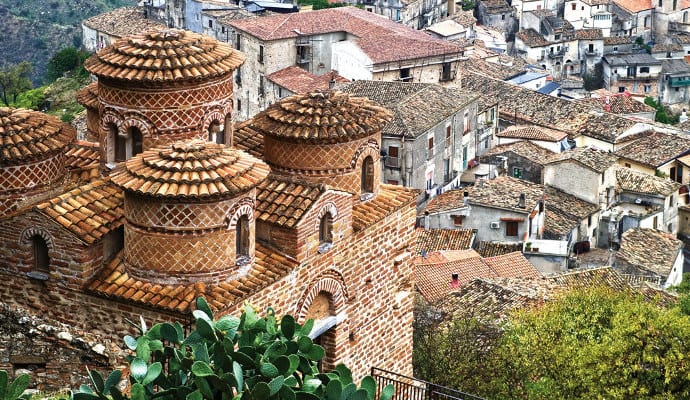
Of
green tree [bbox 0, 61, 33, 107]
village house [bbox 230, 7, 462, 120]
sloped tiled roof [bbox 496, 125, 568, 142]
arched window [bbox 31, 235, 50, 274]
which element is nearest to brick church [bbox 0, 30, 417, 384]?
arched window [bbox 31, 235, 50, 274]

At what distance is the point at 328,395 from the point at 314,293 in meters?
7.63

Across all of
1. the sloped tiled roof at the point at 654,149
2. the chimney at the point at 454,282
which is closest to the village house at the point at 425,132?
the sloped tiled roof at the point at 654,149

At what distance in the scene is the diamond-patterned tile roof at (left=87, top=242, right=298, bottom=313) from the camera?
20.3 m

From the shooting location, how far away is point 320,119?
78.3 feet

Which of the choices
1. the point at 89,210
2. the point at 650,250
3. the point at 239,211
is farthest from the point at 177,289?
the point at 650,250

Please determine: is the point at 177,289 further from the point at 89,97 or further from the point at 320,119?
the point at 89,97

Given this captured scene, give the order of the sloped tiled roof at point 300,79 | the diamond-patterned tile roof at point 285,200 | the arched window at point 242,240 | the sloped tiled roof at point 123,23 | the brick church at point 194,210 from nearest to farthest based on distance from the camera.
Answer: the brick church at point 194,210, the arched window at point 242,240, the diamond-patterned tile roof at point 285,200, the sloped tiled roof at point 300,79, the sloped tiled roof at point 123,23

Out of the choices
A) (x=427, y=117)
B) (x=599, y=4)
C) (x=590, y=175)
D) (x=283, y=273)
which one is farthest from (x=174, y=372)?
(x=599, y=4)

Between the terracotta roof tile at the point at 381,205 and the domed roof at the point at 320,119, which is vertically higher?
the domed roof at the point at 320,119

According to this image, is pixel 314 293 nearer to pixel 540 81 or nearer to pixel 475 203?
pixel 475 203

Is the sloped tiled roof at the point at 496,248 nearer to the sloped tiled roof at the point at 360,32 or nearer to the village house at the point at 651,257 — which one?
the village house at the point at 651,257

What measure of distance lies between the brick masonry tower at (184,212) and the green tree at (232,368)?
3.78 meters

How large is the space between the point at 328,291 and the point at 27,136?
19.7 feet

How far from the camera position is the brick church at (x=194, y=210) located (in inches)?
808
